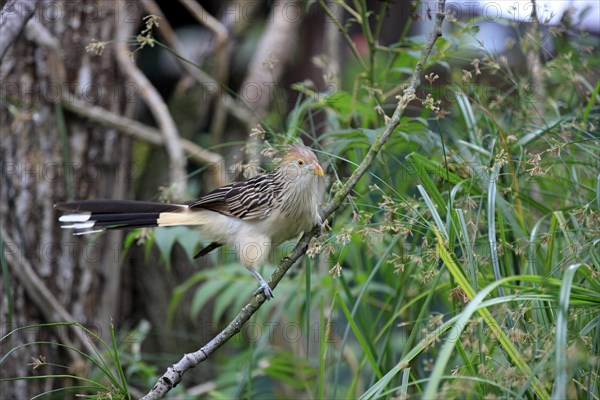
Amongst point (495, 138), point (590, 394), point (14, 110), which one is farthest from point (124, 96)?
point (590, 394)

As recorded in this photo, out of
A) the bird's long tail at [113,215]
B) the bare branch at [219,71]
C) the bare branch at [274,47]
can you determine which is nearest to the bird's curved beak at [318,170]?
the bird's long tail at [113,215]

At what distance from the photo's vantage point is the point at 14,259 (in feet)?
11.6

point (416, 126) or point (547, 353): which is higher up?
point (416, 126)

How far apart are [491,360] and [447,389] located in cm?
34

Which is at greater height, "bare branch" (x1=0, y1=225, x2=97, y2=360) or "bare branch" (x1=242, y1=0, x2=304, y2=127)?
"bare branch" (x1=242, y1=0, x2=304, y2=127)

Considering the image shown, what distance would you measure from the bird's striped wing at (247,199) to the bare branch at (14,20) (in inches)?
41.1

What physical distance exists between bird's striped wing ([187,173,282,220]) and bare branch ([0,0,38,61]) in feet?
3.43

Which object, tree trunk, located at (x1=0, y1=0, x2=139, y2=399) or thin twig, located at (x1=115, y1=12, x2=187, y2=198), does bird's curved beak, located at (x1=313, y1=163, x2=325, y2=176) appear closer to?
tree trunk, located at (x1=0, y1=0, x2=139, y2=399)

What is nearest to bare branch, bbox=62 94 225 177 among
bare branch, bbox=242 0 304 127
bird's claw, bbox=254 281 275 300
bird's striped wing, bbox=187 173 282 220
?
bird's striped wing, bbox=187 173 282 220

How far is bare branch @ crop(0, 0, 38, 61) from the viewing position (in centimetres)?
273

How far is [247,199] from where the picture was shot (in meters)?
2.98

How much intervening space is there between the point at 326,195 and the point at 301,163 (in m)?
0.30

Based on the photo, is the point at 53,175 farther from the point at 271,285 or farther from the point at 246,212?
the point at 271,285

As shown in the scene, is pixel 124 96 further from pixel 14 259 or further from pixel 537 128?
pixel 537 128
